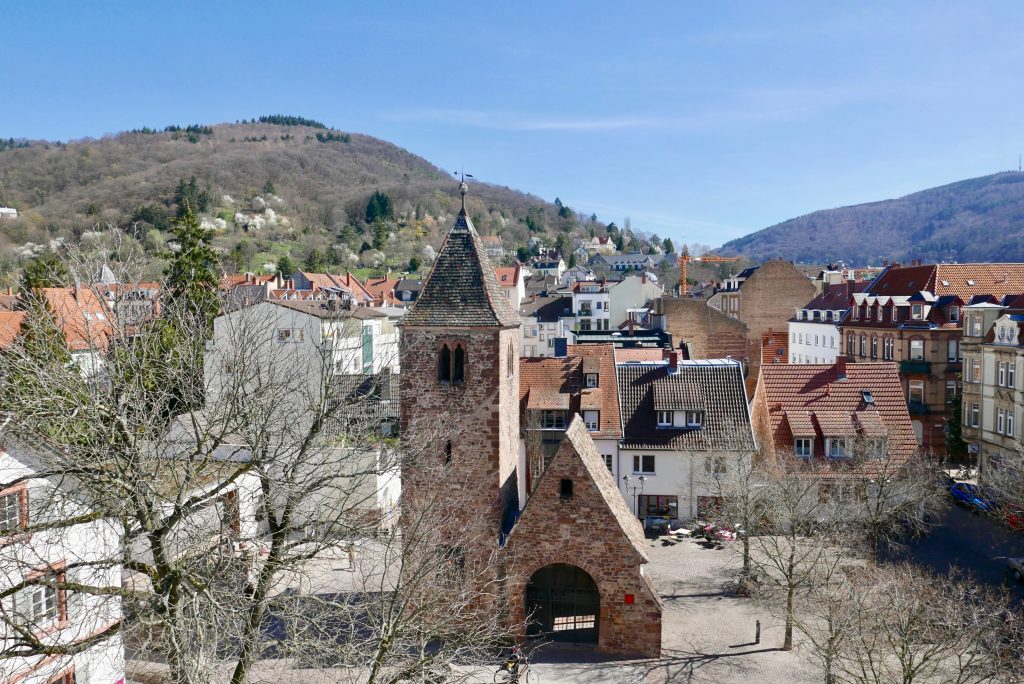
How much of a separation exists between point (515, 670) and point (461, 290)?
36.8 ft

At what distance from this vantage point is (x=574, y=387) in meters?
40.2

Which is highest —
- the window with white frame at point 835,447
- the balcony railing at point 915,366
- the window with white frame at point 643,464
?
the balcony railing at point 915,366

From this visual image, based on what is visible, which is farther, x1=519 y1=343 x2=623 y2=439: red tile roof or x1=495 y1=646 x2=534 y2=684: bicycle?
x1=519 y1=343 x2=623 y2=439: red tile roof

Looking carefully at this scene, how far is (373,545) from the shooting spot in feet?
105

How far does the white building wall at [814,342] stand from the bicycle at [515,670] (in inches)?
1980

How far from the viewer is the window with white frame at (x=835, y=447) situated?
37250 millimetres

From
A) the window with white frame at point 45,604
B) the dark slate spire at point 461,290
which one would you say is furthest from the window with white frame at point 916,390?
the window with white frame at point 45,604

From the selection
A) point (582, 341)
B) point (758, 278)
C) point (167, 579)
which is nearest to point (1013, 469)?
point (167, 579)

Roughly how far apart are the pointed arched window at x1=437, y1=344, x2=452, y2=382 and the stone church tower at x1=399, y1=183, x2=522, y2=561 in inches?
1.2

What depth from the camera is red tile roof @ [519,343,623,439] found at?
38812mm

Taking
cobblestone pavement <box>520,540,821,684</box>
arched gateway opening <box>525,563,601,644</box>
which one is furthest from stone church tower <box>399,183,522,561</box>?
cobblestone pavement <box>520,540,821,684</box>

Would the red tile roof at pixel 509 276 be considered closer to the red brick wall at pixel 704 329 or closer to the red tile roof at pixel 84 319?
the red brick wall at pixel 704 329

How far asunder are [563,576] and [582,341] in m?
46.5

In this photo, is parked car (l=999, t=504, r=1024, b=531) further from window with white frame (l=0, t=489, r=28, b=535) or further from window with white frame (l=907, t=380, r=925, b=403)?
window with white frame (l=0, t=489, r=28, b=535)
